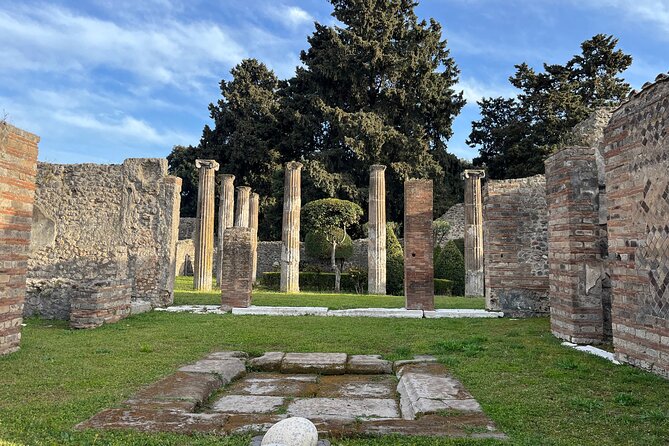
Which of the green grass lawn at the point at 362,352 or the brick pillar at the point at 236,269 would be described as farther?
the brick pillar at the point at 236,269

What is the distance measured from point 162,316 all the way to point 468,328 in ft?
19.7

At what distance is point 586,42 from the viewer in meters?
28.4

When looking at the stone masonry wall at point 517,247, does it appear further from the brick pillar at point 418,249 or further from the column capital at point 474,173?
the column capital at point 474,173

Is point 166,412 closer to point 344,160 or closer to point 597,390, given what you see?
point 597,390

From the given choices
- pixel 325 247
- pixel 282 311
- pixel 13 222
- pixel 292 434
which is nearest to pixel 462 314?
→ pixel 282 311

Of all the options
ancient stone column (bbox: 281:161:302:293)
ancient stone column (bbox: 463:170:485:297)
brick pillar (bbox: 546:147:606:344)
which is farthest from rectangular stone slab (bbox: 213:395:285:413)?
ancient stone column (bbox: 463:170:485:297)

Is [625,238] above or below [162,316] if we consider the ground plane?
above

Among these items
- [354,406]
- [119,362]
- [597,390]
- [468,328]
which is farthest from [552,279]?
[119,362]

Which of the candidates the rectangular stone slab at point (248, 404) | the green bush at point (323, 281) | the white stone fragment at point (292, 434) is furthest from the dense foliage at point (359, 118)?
the white stone fragment at point (292, 434)

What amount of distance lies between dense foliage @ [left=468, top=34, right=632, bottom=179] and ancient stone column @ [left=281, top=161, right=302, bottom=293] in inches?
572

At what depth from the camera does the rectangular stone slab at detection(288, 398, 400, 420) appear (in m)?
3.82

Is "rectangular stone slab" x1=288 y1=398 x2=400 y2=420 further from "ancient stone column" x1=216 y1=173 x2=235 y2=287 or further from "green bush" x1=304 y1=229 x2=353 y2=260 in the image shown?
"green bush" x1=304 y1=229 x2=353 y2=260

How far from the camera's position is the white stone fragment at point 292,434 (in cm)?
258

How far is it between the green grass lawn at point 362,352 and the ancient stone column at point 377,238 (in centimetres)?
992
